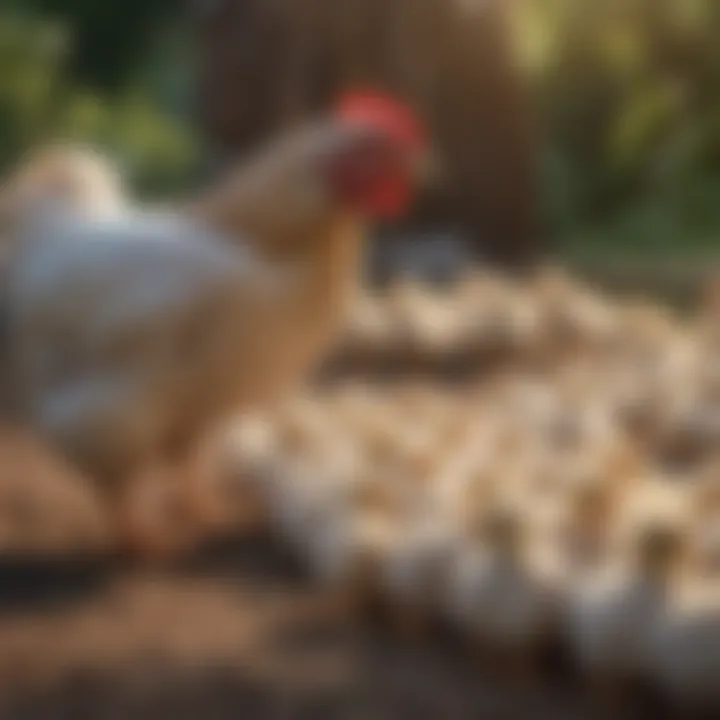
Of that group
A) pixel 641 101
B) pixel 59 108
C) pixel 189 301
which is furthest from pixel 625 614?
pixel 641 101

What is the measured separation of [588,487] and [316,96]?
0.82 meters

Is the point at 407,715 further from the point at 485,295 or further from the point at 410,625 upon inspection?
the point at 485,295

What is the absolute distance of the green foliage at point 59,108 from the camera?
1046 millimetres

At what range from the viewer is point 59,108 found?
1.08 metres

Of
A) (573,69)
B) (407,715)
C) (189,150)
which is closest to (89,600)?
(407,715)

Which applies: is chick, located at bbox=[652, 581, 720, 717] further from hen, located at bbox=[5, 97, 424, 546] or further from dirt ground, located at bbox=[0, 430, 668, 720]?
hen, located at bbox=[5, 97, 424, 546]

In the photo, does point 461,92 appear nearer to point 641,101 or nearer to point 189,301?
point 641,101

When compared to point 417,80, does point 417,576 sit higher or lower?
lower

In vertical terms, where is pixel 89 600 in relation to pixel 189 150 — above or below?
below

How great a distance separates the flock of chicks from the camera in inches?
27.1

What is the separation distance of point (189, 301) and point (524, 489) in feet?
0.77

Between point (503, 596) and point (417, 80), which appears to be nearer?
point (503, 596)

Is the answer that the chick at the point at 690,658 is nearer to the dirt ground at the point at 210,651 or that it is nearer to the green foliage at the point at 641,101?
the dirt ground at the point at 210,651

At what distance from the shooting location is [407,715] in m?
0.66
